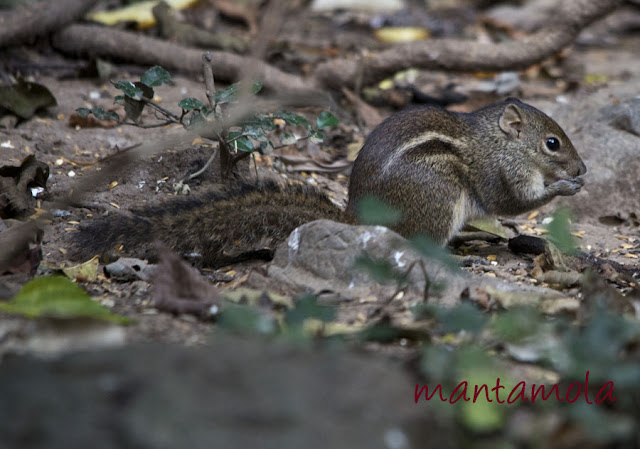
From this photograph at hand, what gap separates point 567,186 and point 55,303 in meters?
3.60

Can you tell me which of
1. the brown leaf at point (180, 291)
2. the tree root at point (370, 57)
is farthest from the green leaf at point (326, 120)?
the tree root at point (370, 57)

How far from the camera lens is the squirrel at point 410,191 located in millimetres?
4113

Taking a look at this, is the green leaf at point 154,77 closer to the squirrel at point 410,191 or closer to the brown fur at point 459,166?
the squirrel at point 410,191

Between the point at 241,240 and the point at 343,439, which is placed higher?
the point at 343,439

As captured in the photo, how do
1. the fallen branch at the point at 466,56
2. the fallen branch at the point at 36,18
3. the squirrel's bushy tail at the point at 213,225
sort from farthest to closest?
the fallen branch at the point at 466,56, the fallen branch at the point at 36,18, the squirrel's bushy tail at the point at 213,225

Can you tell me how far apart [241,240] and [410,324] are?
1.45 meters

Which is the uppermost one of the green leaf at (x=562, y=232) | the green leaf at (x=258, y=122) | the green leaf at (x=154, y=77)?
the green leaf at (x=562, y=232)

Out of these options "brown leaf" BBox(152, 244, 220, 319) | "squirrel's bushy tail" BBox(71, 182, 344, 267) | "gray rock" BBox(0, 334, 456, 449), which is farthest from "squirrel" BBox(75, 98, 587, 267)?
"gray rock" BBox(0, 334, 456, 449)

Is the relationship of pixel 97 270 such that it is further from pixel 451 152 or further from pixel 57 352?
pixel 451 152

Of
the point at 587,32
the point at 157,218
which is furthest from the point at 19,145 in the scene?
the point at 587,32

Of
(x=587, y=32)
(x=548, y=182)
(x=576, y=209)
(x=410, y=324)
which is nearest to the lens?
(x=410, y=324)

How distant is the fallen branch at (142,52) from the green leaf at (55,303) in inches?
178

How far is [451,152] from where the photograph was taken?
493cm

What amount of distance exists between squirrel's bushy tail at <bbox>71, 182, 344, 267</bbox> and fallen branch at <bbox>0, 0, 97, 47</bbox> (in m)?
3.52
